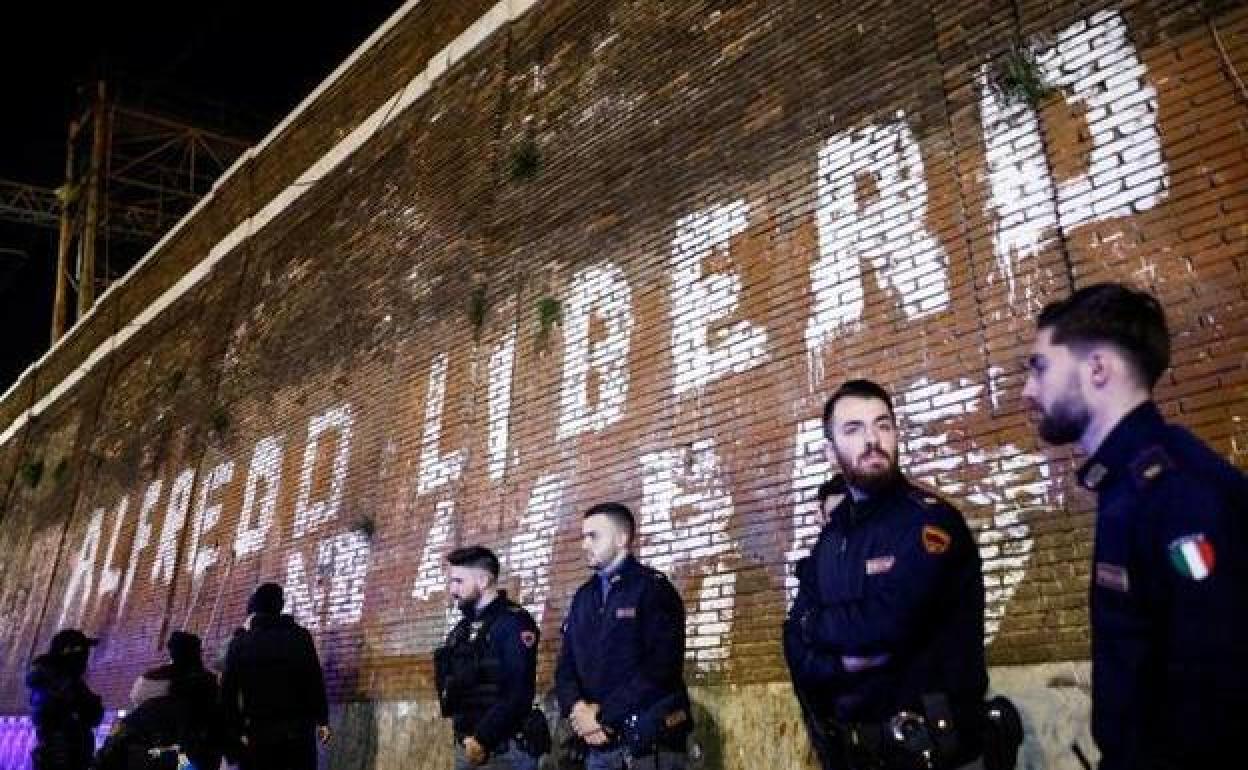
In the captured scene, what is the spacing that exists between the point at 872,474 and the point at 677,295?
12.3 feet

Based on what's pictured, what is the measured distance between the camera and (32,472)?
1867 cm

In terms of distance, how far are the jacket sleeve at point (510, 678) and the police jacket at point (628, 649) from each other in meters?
0.48

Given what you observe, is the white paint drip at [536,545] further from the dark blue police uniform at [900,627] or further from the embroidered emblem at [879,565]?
the embroidered emblem at [879,565]

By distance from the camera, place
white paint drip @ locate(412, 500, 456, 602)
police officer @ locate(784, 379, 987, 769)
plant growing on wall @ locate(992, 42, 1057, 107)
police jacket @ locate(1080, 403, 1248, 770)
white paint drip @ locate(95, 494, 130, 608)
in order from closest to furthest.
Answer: police jacket @ locate(1080, 403, 1248, 770) → police officer @ locate(784, 379, 987, 769) → plant growing on wall @ locate(992, 42, 1057, 107) → white paint drip @ locate(412, 500, 456, 602) → white paint drip @ locate(95, 494, 130, 608)

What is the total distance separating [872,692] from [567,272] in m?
5.30

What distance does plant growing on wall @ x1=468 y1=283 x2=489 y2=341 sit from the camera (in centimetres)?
838

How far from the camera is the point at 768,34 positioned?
21.9ft

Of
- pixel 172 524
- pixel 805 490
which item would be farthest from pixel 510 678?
pixel 172 524

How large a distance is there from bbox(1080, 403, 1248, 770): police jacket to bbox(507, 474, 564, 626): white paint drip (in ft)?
16.5

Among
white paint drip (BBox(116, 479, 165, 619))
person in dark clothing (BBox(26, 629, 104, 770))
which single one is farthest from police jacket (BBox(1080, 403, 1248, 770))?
white paint drip (BBox(116, 479, 165, 619))

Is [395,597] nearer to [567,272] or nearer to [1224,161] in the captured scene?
[567,272]

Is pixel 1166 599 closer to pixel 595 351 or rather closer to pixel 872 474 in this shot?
pixel 872 474

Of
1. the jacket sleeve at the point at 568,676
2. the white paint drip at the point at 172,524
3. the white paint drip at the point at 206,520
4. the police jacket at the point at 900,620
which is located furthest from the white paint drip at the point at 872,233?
the white paint drip at the point at 172,524

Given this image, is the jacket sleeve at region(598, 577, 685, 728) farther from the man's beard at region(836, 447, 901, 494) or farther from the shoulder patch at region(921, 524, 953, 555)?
the shoulder patch at region(921, 524, 953, 555)
